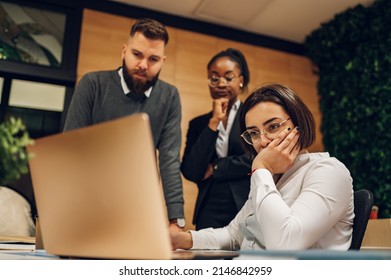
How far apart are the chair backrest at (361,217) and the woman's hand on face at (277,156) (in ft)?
0.75

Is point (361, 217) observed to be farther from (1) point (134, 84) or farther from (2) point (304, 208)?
(1) point (134, 84)

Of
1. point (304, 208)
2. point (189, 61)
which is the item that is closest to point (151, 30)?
point (304, 208)

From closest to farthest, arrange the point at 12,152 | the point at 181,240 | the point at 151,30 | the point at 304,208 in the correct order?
the point at 12,152, the point at 304,208, the point at 181,240, the point at 151,30

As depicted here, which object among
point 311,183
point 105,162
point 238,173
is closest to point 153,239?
point 105,162

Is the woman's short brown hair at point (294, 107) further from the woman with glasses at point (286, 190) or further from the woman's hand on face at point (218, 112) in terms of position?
the woman's hand on face at point (218, 112)

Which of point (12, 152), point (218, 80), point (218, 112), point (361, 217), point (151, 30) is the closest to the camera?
point (12, 152)

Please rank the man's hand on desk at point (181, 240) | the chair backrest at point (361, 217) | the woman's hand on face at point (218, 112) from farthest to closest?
the woman's hand on face at point (218, 112)
the man's hand on desk at point (181, 240)
the chair backrest at point (361, 217)

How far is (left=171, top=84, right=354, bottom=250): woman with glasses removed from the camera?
3.02 ft

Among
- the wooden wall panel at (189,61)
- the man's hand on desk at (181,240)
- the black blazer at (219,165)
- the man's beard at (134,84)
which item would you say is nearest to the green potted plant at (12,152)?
the man's hand on desk at (181,240)

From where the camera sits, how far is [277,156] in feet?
3.64

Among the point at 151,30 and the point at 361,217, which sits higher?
the point at 151,30

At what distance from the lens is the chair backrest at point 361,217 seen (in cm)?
105

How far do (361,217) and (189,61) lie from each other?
2.91 metres

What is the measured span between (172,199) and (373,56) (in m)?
2.72
